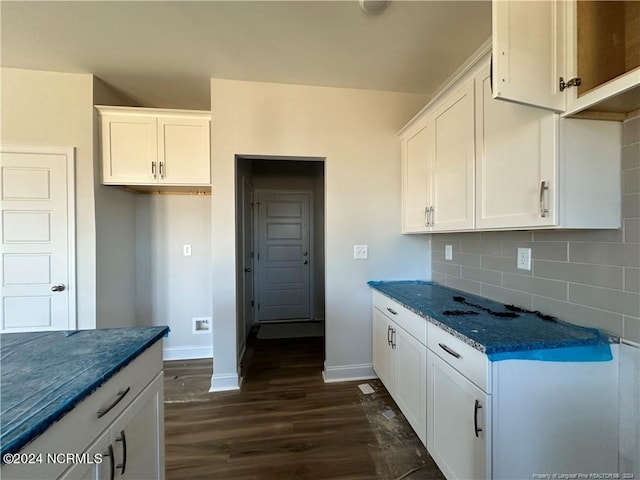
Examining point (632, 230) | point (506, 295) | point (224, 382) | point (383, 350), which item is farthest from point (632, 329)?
point (224, 382)

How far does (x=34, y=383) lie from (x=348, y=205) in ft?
7.03

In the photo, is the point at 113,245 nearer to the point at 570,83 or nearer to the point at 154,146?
the point at 154,146

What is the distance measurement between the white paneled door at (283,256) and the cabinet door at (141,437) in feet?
10.1

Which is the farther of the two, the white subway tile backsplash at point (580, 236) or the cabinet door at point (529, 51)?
the white subway tile backsplash at point (580, 236)

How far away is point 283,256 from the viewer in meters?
4.35

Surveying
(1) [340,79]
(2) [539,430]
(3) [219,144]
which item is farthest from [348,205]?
(2) [539,430]

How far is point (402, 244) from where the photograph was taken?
98.7 inches

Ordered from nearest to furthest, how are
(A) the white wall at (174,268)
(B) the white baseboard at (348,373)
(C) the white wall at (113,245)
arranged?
1. (C) the white wall at (113,245)
2. (B) the white baseboard at (348,373)
3. (A) the white wall at (174,268)

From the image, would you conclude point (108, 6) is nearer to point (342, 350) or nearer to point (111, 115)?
point (111, 115)

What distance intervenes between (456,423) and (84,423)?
1435 millimetres

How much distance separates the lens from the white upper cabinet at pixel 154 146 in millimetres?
2282

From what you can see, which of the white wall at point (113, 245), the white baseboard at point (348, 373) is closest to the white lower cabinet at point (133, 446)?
the white baseboard at point (348, 373)

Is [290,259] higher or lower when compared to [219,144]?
lower

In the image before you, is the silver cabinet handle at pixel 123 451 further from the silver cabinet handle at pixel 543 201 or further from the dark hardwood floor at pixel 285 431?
the silver cabinet handle at pixel 543 201
